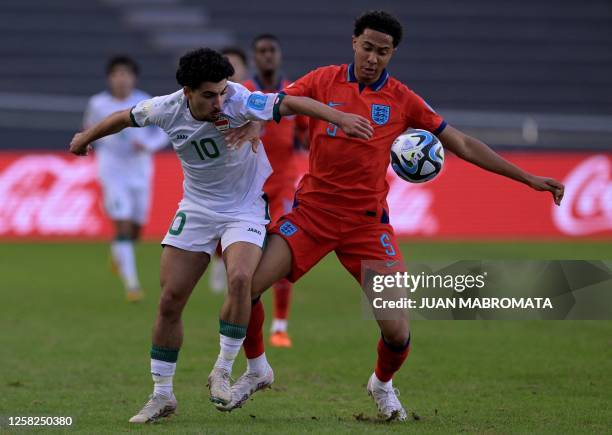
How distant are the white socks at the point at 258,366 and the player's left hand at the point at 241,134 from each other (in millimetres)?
1313

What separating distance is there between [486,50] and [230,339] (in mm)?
19393

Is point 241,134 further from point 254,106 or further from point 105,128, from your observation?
point 105,128

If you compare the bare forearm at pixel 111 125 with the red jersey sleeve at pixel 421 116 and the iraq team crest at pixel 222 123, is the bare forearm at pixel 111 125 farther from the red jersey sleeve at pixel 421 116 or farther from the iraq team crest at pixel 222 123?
the red jersey sleeve at pixel 421 116

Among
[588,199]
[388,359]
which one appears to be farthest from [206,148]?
[588,199]

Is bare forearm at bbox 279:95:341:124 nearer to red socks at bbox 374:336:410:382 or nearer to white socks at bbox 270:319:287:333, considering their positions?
red socks at bbox 374:336:410:382

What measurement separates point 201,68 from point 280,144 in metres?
3.63

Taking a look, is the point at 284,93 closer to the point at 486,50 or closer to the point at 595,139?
the point at 595,139

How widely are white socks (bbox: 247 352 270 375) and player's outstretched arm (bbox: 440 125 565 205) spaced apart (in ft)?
5.70

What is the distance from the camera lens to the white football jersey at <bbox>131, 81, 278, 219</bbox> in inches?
246

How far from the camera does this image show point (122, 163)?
1323 centimetres

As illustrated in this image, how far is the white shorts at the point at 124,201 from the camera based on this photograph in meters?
13.0

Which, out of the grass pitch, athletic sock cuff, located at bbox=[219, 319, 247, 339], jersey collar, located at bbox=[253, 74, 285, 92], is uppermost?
jersey collar, located at bbox=[253, 74, 285, 92]

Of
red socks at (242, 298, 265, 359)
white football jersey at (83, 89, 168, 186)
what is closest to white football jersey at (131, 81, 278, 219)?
red socks at (242, 298, 265, 359)

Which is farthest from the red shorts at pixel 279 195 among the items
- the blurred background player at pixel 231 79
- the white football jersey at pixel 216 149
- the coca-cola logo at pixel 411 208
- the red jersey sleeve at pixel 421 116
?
the coca-cola logo at pixel 411 208
